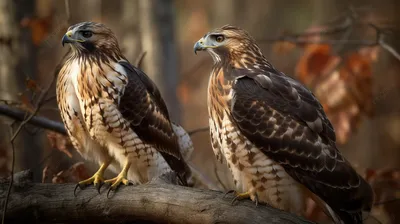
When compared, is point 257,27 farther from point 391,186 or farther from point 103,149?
point 103,149

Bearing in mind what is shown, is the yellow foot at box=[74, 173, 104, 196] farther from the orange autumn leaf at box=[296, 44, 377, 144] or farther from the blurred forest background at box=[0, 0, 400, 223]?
the orange autumn leaf at box=[296, 44, 377, 144]

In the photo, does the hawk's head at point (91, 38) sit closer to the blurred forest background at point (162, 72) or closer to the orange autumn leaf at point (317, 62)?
the blurred forest background at point (162, 72)

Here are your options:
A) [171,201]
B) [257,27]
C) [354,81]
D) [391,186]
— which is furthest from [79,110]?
[257,27]

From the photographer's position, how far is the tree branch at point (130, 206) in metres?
3.92

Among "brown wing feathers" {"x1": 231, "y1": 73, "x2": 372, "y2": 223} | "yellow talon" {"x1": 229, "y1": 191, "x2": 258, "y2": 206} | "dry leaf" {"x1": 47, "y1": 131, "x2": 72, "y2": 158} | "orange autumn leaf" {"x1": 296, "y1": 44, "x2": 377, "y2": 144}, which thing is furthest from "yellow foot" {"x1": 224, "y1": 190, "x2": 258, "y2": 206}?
"orange autumn leaf" {"x1": 296, "y1": 44, "x2": 377, "y2": 144}

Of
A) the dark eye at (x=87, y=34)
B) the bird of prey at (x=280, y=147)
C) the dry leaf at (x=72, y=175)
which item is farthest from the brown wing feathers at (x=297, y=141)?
the dry leaf at (x=72, y=175)

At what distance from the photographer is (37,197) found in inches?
171

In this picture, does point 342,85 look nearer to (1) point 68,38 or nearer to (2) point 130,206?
(1) point 68,38

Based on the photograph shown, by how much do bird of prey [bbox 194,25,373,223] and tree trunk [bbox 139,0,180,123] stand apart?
10.5 feet

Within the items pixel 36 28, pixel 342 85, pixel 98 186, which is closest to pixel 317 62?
pixel 342 85

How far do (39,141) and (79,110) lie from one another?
2.29 m

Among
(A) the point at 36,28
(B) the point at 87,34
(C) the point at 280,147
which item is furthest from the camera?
(A) the point at 36,28

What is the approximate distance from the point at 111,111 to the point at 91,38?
1.93 feet

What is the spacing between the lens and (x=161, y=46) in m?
7.66
